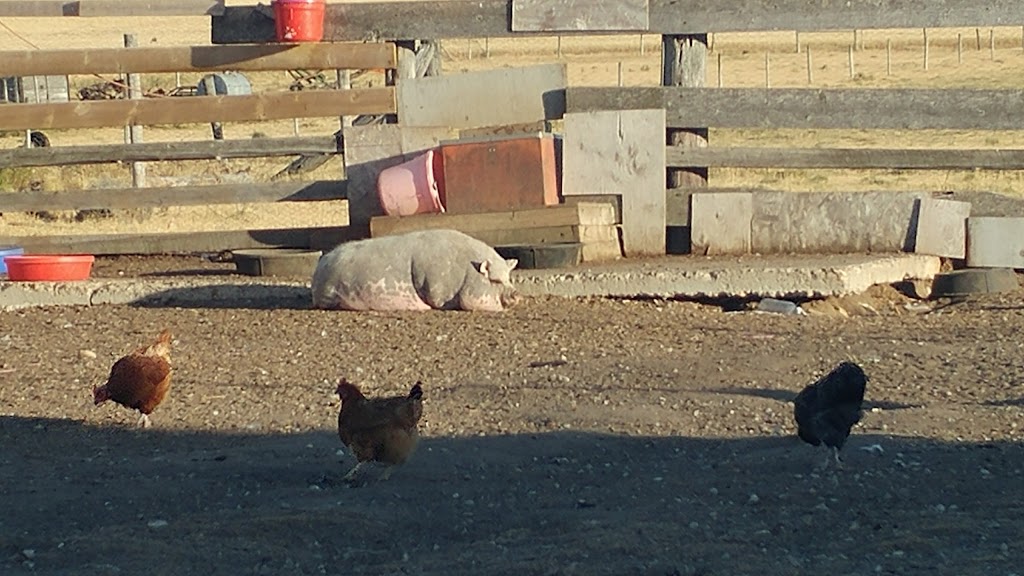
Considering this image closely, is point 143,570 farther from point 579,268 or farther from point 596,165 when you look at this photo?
point 596,165

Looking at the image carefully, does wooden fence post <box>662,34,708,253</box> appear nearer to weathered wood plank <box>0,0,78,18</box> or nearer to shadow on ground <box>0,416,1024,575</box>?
shadow on ground <box>0,416,1024,575</box>

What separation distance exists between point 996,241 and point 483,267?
13.0 ft

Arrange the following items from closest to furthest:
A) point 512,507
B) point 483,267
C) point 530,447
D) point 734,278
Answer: point 512,507 < point 530,447 < point 483,267 < point 734,278

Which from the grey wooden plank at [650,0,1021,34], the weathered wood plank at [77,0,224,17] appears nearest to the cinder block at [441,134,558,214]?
the grey wooden plank at [650,0,1021,34]

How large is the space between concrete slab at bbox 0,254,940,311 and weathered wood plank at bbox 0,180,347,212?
116cm

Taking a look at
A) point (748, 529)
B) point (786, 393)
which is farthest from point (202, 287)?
point (748, 529)

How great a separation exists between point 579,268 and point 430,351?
202 cm

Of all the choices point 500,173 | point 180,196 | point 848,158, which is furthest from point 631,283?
point 180,196

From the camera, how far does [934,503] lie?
5.77 m

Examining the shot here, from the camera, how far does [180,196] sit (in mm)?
12289

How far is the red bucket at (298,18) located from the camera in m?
11.8

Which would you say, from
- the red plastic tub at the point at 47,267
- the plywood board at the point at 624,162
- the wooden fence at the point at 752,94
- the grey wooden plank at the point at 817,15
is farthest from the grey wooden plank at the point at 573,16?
the red plastic tub at the point at 47,267

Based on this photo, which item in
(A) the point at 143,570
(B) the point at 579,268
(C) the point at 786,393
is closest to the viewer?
(A) the point at 143,570

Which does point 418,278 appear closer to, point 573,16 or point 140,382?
point 573,16
